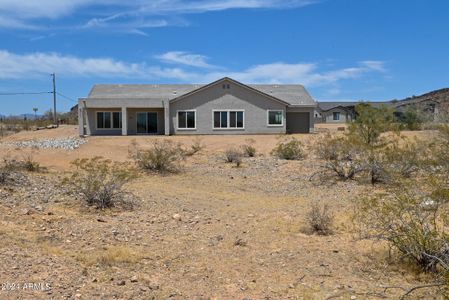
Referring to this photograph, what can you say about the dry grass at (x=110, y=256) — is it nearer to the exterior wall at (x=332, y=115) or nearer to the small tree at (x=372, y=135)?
the small tree at (x=372, y=135)

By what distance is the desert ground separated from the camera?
628cm

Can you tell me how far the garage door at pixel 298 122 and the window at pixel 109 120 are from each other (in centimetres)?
1456

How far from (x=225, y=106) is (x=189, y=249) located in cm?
3198

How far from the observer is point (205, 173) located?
734 inches

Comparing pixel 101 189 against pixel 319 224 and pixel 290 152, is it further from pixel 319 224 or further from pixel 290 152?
pixel 290 152

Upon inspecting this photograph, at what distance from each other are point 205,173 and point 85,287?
12670mm

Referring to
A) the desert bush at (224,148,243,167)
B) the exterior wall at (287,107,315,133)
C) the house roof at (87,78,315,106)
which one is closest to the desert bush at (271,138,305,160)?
the desert bush at (224,148,243,167)

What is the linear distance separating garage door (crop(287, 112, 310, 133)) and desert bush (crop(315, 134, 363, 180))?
20.2 metres

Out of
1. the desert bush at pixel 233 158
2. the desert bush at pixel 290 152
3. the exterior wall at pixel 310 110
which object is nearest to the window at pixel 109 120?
the exterior wall at pixel 310 110

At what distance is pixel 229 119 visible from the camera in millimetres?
40031

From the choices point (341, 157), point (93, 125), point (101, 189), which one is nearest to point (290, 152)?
point (341, 157)

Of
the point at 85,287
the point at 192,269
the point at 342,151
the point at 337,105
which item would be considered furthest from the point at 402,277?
the point at 337,105

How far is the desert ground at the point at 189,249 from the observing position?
628 cm

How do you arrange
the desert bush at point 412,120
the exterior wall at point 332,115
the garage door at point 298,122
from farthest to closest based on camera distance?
the exterior wall at point 332,115 → the garage door at point 298,122 → the desert bush at point 412,120
